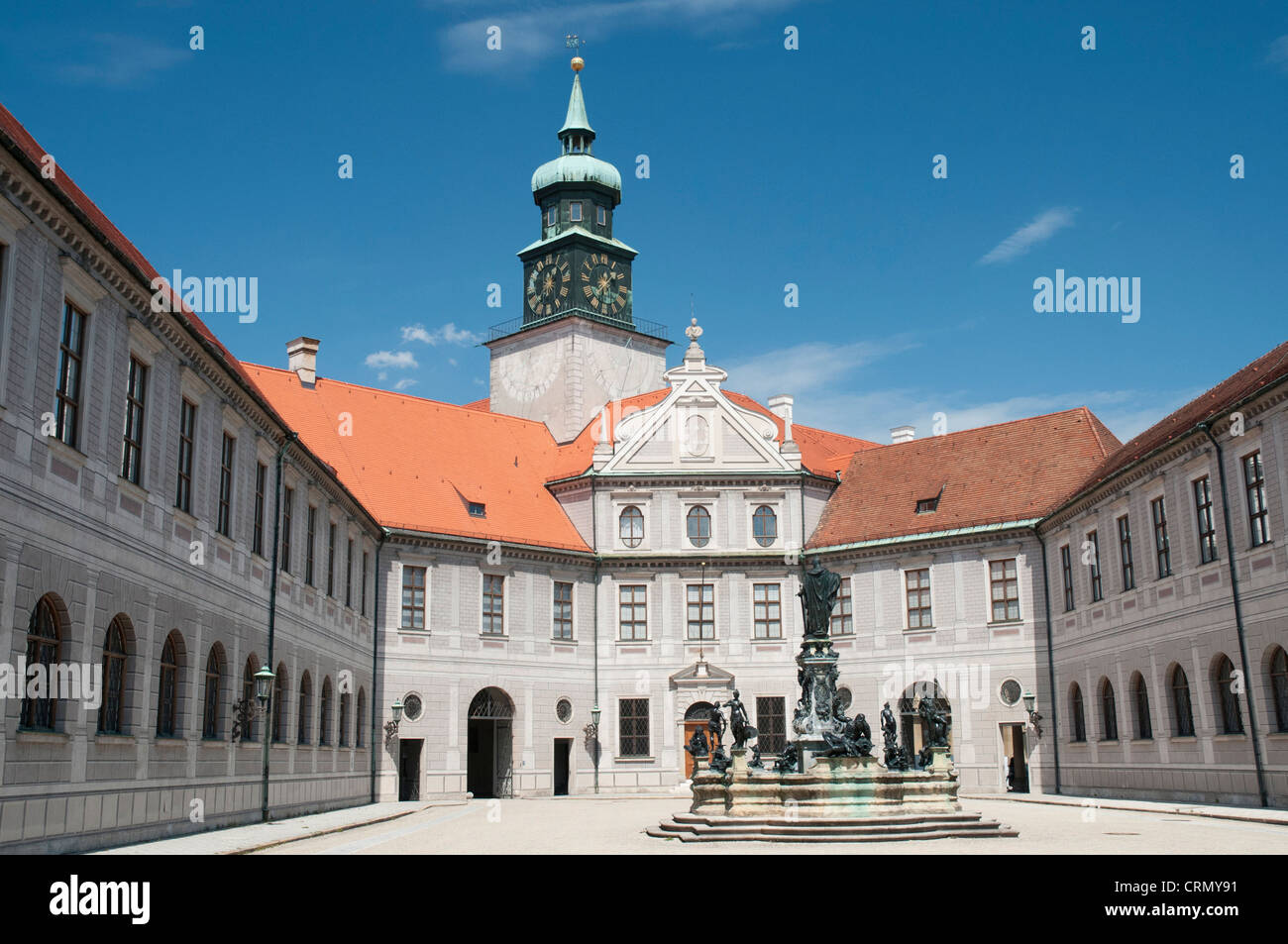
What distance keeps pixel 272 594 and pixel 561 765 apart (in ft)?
62.3

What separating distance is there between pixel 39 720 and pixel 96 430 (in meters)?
4.37

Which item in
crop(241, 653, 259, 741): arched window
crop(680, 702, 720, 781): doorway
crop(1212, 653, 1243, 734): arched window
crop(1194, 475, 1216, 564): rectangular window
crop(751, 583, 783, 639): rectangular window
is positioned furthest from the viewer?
crop(751, 583, 783, 639): rectangular window

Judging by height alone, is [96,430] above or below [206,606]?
above

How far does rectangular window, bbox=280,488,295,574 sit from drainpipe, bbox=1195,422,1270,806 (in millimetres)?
21041

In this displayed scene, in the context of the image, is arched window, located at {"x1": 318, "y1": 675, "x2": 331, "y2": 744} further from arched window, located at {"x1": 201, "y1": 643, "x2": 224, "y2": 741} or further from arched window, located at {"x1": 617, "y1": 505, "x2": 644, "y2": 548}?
arched window, located at {"x1": 617, "y1": 505, "x2": 644, "y2": 548}

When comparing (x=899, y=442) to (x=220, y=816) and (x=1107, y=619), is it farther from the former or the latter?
(x=220, y=816)

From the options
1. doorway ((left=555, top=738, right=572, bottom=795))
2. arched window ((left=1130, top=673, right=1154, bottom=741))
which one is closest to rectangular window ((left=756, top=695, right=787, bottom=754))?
doorway ((left=555, top=738, right=572, bottom=795))

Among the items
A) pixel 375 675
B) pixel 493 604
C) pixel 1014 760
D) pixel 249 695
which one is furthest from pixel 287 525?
pixel 1014 760

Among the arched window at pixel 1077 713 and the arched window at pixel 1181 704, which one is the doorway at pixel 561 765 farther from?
the arched window at pixel 1181 704

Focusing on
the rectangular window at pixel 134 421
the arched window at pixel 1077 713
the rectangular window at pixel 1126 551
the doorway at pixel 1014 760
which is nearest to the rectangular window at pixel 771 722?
the doorway at pixel 1014 760

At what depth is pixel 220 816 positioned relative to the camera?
2542cm

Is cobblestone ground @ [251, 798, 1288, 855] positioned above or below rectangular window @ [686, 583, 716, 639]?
below

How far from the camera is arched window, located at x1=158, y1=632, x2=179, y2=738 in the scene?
74.1 feet
